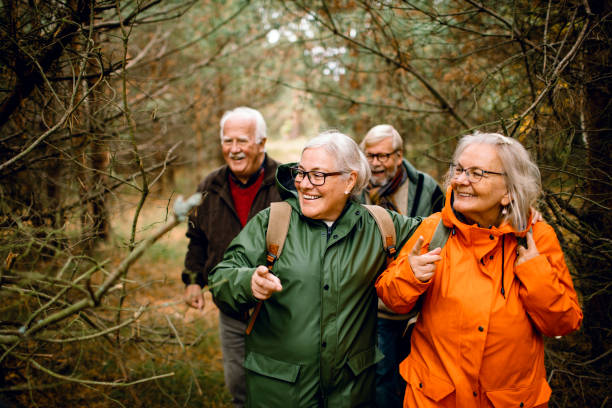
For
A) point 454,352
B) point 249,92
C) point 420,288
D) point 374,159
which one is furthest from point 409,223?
point 249,92

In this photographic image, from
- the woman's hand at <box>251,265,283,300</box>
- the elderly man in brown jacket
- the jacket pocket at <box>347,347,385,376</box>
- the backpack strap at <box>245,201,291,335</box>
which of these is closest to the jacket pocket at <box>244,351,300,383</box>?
the backpack strap at <box>245,201,291,335</box>

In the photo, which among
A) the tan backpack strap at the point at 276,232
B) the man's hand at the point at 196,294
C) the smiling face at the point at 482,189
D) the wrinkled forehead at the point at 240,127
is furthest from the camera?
the wrinkled forehead at the point at 240,127

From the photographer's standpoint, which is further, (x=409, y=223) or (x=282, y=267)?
(x=409, y=223)

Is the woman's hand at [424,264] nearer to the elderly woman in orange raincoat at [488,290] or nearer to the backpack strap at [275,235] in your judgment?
the elderly woman in orange raincoat at [488,290]

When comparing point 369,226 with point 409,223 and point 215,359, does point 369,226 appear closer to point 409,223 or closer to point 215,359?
point 409,223

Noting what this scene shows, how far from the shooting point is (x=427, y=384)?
6.63 ft

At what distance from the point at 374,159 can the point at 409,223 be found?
43.4 inches

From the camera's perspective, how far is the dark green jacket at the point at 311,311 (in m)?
2.14

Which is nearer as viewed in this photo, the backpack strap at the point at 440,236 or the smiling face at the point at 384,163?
the backpack strap at the point at 440,236

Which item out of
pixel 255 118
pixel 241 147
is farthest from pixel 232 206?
pixel 255 118

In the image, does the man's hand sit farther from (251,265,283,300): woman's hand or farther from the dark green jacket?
(251,265,283,300): woman's hand

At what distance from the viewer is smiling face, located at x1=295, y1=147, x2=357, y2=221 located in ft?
7.51

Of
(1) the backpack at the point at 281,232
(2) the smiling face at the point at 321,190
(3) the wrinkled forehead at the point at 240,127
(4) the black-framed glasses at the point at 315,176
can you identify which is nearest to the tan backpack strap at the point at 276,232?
(1) the backpack at the point at 281,232

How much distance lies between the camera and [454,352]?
1.97m
